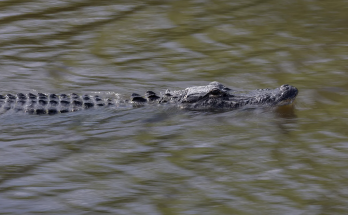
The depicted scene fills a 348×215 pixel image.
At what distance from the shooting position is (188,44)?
7.31 metres

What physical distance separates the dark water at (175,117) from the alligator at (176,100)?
0.10m

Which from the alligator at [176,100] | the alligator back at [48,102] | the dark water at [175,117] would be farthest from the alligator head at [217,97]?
the alligator back at [48,102]

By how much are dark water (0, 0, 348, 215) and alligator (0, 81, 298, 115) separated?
0.10 m

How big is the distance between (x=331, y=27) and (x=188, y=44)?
1.99 metres

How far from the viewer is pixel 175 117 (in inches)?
215

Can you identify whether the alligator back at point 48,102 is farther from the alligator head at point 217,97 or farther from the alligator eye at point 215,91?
the alligator eye at point 215,91

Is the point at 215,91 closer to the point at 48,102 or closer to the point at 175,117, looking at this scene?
the point at 175,117

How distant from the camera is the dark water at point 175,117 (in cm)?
389

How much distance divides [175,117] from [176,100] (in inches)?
11.8

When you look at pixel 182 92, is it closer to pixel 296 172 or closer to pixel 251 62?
pixel 251 62

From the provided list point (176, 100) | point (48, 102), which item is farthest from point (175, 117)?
point (48, 102)

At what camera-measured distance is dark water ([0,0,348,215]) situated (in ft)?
12.8

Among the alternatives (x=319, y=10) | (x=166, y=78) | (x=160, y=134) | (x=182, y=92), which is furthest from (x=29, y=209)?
(x=319, y=10)

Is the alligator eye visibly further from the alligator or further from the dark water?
the dark water
